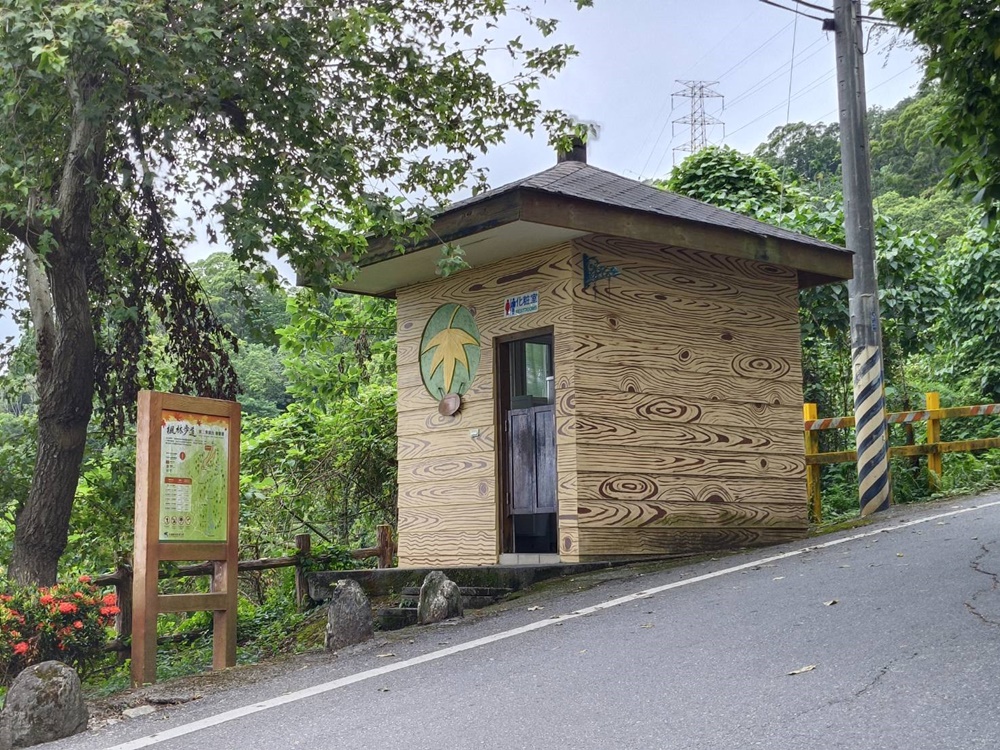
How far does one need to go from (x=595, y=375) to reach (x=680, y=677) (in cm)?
524

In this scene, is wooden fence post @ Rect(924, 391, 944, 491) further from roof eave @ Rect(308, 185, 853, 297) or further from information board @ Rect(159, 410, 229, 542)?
information board @ Rect(159, 410, 229, 542)

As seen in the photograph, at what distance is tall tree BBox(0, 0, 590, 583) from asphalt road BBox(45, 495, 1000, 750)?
334cm

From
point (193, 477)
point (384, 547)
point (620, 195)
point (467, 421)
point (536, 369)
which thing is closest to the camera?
point (193, 477)

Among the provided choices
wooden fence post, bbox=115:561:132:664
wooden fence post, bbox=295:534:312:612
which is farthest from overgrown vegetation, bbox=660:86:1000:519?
wooden fence post, bbox=115:561:132:664

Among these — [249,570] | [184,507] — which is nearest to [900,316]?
[249,570]

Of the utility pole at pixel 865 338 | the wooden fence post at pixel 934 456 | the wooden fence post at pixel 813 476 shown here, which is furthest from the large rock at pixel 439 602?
the wooden fence post at pixel 934 456

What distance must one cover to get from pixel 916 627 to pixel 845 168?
8.75 meters

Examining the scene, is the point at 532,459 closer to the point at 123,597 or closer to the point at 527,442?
the point at 527,442

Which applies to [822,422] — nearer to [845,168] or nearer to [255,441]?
[845,168]

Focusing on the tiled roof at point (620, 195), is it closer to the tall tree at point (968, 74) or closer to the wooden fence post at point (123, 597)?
the tall tree at point (968, 74)

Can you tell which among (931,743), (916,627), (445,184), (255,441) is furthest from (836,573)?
(255,441)

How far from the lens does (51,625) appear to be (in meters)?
8.09

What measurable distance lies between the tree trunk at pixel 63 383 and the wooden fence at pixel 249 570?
3.96 feet

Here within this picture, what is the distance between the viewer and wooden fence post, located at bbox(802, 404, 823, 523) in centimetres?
1551
